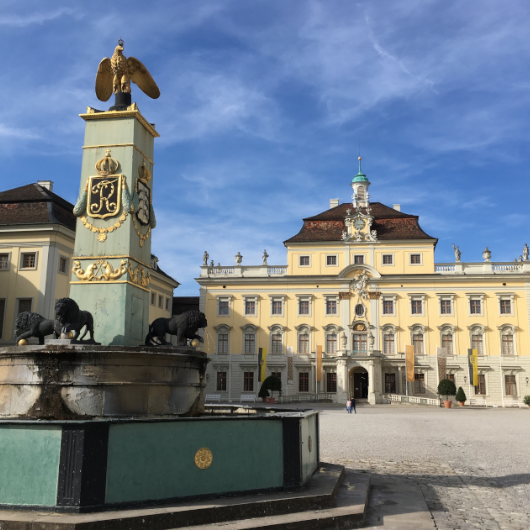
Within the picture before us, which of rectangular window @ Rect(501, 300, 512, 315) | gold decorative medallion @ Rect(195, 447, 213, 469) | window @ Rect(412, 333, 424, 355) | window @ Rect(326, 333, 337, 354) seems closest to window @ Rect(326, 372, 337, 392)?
window @ Rect(326, 333, 337, 354)

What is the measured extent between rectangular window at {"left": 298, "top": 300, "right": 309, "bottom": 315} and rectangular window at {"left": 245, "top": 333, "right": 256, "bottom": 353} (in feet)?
14.6

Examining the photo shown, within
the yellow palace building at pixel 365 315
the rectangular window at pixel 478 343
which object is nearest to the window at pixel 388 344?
the yellow palace building at pixel 365 315

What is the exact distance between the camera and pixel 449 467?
10.7m

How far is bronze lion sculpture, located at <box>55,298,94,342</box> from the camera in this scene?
6922 mm

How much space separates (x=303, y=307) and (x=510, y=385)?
1736cm

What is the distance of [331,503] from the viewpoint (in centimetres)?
611

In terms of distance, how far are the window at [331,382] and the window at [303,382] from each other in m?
1.74

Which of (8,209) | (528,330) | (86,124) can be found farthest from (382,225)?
(86,124)

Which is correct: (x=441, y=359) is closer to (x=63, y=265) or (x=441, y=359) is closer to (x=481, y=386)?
(x=481, y=386)


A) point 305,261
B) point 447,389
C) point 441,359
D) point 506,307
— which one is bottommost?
point 447,389

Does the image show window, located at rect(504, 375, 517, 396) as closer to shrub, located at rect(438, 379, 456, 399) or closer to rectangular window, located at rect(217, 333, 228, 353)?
shrub, located at rect(438, 379, 456, 399)

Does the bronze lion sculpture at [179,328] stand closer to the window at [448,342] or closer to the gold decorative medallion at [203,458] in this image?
the gold decorative medallion at [203,458]

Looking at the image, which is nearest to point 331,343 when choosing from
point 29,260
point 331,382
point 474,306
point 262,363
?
point 331,382

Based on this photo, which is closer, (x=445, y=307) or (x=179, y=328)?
(x=179, y=328)
